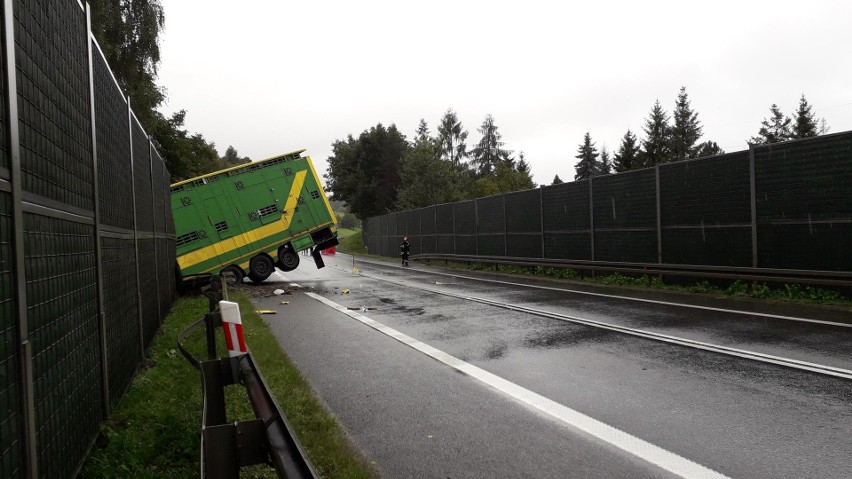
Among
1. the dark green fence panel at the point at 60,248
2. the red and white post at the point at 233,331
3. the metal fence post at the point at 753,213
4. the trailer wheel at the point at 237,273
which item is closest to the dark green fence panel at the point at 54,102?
the dark green fence panel at the point at 60,248

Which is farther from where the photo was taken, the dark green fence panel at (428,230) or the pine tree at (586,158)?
the pine tree at (586,158)

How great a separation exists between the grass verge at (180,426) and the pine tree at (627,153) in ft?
227

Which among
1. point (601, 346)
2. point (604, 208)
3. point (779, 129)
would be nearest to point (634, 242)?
point (604, 208)

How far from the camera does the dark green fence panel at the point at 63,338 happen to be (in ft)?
9.75

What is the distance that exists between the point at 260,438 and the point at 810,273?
12.1 metres

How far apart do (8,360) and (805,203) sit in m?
Answer: 13.6

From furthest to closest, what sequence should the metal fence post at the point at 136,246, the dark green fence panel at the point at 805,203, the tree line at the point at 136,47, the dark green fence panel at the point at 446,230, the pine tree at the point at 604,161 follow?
the pine tree at the point at 604,161, the dark green fence panel at the point at 446,230, the tree line at the point at 136,47, the dark green fence panel at the point at 805,203, the metal fence post at the point at 136,246

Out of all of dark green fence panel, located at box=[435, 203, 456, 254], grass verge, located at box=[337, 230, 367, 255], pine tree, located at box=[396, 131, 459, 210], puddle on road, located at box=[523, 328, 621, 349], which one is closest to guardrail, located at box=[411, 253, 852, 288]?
puddle on road, located at box=[523, 328, 621, 349]

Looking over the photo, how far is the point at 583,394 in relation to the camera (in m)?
5.61

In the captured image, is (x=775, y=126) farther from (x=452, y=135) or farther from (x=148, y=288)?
(x=148, y=288)

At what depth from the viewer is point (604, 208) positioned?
60.1 feet

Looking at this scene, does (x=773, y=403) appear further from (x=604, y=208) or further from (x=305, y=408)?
(x=604, y=208)

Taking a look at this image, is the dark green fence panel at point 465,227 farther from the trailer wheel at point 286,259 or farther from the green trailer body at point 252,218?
the trailer wheel at point 286,259

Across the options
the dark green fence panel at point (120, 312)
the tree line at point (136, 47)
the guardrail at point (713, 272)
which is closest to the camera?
the dark green fence panel at point (120, 312)
